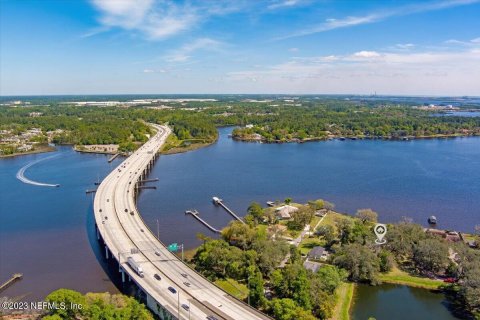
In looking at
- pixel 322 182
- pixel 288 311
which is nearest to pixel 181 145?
pixel 322 182

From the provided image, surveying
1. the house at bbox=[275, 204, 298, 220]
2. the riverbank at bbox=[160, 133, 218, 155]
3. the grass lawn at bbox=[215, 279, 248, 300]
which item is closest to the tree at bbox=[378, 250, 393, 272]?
the grass lawn at bbox=[215, 279, 248, 300]

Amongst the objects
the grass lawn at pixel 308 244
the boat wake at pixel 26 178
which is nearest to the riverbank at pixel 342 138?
the boat wake at pixel 26 178

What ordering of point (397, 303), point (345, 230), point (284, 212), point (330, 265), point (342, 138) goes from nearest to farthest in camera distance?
point (397, 303) → point (330, 265) → point (345, 230) → point (284, 212) → point (342, 138)

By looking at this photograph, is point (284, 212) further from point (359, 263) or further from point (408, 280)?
point (408, 280)

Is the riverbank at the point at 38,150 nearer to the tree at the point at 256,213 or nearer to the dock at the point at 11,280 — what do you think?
the dock at the point at 11,280

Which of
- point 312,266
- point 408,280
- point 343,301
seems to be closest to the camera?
point 343,301
